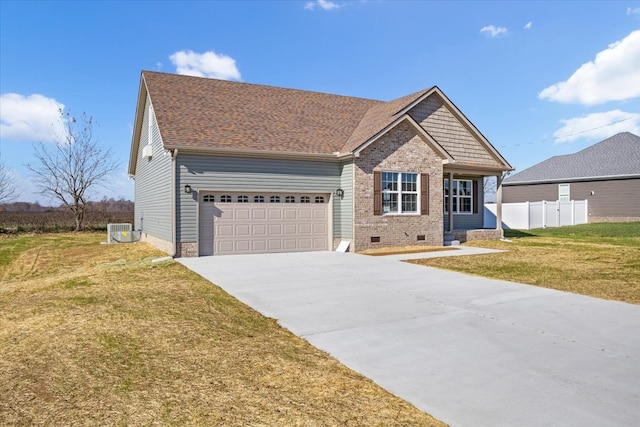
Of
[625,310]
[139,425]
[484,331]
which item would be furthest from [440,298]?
[139,425]

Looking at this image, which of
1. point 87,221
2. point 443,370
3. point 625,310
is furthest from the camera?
point 87,221

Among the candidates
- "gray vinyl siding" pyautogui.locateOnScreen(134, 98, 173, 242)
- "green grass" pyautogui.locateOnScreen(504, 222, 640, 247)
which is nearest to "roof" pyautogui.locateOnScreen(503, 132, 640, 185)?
"green grass" pyautogui.locateOnScreen(504, 222, 640, 247)

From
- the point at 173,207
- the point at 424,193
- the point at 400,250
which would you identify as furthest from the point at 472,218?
the point at 173,207

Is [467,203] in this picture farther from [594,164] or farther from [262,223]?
[594,164]

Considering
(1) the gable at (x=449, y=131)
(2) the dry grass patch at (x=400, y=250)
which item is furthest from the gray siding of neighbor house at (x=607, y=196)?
(2) the dry grass patch at (x=400, y=250)

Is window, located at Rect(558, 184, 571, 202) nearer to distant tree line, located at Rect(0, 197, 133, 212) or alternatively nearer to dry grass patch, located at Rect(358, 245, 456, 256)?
dry grass patch, located at Rect(358, 245, 456, 256)

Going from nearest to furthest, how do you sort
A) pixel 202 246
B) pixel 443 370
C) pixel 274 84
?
pixel 443 370 → pixel 202 246 → pixel 274 84

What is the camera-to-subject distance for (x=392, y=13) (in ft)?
54.6

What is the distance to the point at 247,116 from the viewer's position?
663 inches

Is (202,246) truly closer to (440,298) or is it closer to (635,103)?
(440,298)

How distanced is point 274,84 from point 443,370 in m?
17.9

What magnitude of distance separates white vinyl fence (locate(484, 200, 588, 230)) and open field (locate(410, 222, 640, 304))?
952 cm

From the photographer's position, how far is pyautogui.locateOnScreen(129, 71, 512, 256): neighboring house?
14.4 meters

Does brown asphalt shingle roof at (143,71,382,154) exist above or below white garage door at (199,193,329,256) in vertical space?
above
